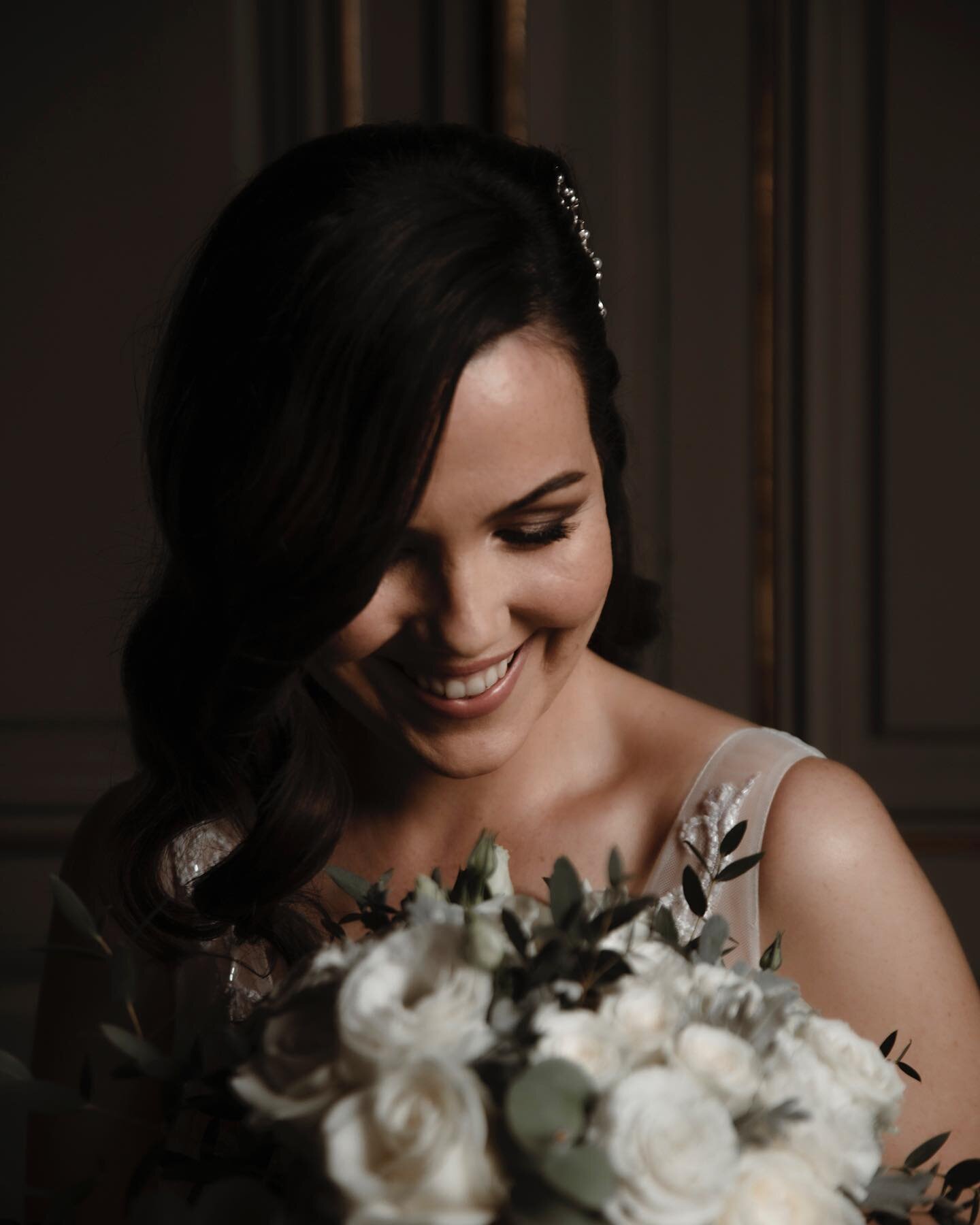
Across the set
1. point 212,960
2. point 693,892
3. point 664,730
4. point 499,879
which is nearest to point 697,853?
point 693,892

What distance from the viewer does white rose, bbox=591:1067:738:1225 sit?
0.55 m

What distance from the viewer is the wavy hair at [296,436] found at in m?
1.06

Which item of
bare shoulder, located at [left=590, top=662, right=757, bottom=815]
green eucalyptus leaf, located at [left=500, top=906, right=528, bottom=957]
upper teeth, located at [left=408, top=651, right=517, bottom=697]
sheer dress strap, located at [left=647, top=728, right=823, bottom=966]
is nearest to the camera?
green eucalyptus leaf, located at [left=500, top=906, right=528, bottom=957]

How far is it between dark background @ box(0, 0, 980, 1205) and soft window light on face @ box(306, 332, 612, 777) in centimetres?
108

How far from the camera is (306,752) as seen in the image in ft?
4.60

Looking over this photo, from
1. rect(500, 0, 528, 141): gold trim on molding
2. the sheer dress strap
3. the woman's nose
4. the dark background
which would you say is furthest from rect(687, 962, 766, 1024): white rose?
rect(500, 0, 528, 141): gold trim on molding

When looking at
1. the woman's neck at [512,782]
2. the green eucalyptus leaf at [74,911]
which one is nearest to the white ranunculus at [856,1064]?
the green eucalyptus leaf at [74,911]

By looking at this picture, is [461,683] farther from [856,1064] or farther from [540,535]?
[856,1064]

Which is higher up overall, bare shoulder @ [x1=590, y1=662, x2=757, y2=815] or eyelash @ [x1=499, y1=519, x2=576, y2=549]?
eyelash @ [x1=499, y1=519, x2=576, y2=549]

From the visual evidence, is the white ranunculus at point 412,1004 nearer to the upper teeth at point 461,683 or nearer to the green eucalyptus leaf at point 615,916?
the green eucalyptus leaf at point 615,916

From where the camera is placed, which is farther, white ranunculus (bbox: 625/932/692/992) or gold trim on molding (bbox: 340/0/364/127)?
gold trim on molding (bbox: 340/0/364/127)

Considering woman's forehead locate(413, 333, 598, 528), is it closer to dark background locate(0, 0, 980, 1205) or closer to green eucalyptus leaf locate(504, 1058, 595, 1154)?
green eucalyptus leaf locate(504, 1058, 595, 1154)

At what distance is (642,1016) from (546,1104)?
84 mm

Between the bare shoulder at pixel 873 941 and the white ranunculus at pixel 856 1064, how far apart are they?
1.84 ft
